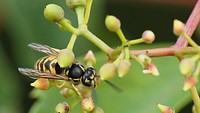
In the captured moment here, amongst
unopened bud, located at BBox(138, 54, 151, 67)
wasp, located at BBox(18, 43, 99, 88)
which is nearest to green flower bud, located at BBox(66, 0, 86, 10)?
wasp, located at BBox(18, 43, 99, 88)

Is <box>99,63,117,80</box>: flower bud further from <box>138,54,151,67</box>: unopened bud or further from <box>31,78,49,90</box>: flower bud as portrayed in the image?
<box>31,78,49,90</box>: flower bud

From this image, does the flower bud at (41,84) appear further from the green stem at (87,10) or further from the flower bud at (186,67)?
the flower bud at (186,67)

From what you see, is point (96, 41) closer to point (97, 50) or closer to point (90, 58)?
point (90, 58)

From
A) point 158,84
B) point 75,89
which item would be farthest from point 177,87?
point 75,89

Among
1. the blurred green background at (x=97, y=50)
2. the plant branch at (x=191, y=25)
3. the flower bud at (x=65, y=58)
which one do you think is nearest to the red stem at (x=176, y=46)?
the plant branch at (x=191, y=25)

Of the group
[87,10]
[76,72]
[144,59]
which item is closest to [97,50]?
[76,72]
